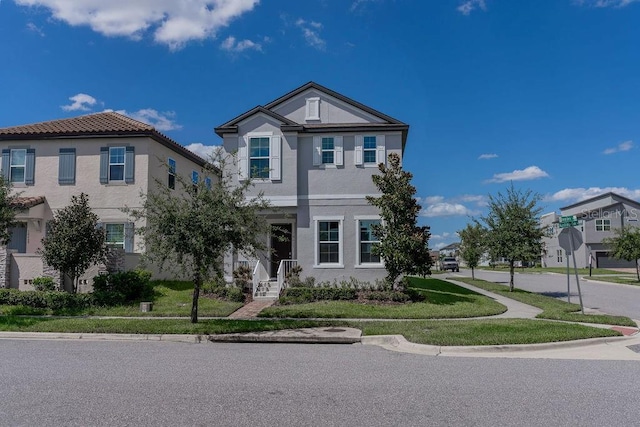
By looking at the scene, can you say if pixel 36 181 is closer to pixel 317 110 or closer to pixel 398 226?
pixel 317 110

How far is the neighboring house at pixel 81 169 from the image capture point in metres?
21.0

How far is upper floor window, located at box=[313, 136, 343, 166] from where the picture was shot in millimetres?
20000

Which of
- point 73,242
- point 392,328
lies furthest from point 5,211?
point 392,328

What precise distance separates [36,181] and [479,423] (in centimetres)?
2205

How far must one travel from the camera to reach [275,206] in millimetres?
19531

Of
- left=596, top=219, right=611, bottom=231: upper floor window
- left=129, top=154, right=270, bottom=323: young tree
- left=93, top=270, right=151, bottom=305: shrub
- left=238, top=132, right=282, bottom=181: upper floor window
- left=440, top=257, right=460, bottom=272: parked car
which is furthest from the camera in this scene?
left=440, top=257, right=460, bottom=272: parked car

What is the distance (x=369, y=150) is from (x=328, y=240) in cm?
420

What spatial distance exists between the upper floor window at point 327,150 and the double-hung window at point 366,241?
275 cm

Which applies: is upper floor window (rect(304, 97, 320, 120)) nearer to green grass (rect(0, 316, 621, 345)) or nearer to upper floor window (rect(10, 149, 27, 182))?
green grass (rect(0, 316, 621, 345))

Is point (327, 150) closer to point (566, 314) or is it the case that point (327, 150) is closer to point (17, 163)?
point (566, 314)

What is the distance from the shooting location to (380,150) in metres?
20.0

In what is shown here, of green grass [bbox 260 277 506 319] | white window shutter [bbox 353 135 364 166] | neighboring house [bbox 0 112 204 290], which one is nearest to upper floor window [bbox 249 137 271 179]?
neighboring house [bbox 0 112 204 290]

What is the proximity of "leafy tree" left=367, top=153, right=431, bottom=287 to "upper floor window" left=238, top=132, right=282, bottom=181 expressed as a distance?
4.37m

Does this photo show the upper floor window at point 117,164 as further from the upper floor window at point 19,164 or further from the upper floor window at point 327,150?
the upper floor window at point 327,150
